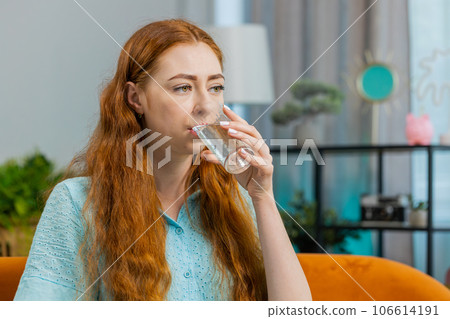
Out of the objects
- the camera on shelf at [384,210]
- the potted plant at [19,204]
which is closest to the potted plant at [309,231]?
the camera on shelf at [384,210]

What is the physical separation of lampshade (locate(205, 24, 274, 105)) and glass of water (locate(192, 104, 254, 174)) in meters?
1.62

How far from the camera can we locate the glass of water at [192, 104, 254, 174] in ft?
3.34

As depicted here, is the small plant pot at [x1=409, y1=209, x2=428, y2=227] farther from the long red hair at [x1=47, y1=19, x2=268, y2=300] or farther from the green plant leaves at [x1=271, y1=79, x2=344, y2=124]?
the long red hair at [x1=47, y1=19, x2=268, y2=300]

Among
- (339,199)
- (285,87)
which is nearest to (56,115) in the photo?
(285,87)

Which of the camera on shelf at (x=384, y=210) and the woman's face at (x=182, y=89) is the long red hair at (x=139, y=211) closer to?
the woman's face at (x=182, y=89)

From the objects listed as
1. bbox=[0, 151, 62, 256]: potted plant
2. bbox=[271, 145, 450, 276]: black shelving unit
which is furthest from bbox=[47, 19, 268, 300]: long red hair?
bbox=[271, 145, 450, 276]: black shelving unit

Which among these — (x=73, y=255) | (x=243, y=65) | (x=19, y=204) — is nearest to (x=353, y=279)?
(x=73, y=255)

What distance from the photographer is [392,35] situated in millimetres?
2992

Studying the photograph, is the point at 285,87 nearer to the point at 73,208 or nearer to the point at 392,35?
the point at 392,35

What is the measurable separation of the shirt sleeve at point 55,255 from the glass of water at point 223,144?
32 cm

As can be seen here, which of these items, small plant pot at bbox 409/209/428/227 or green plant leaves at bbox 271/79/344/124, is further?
green plant leaves at bbox 271/79/344/124

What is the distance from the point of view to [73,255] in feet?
3.47

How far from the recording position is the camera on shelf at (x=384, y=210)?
260 centimetres

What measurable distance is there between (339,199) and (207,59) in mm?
2154
